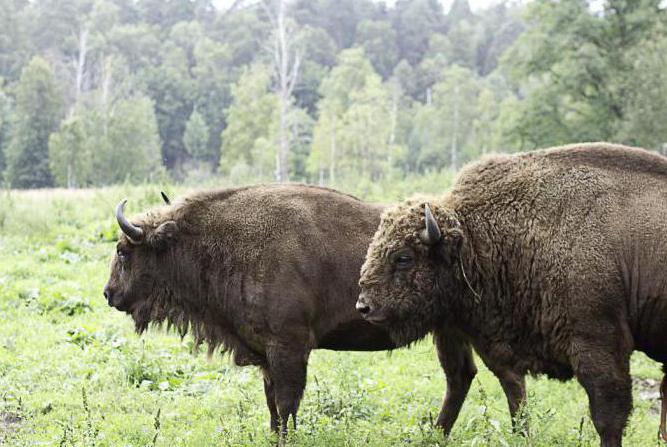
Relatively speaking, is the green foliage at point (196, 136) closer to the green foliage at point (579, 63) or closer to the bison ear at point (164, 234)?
the green foliage at point (579, 63)

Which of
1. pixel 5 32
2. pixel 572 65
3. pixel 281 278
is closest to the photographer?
pixel 281 278

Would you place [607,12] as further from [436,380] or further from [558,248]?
[558,248]

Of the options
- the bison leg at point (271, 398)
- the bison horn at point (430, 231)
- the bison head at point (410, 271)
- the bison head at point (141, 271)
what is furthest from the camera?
the bison head at point (141, 271)

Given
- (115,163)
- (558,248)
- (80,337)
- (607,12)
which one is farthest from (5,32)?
(558,248)

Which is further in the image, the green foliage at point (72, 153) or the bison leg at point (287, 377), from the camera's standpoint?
the green foliage at point (72, 153)

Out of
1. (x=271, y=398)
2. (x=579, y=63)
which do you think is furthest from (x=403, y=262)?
(x=579, y=63)

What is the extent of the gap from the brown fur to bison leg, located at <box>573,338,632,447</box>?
1.71 meters

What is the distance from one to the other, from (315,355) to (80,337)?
3047 mm

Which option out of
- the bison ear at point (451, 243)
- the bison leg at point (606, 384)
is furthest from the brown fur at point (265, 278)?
the bison leg at point (606, 384)

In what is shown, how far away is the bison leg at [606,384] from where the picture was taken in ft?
16.3

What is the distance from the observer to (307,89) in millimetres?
82812

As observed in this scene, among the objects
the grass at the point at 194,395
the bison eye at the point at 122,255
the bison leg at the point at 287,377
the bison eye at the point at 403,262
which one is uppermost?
the bison eye at the point at 403,262

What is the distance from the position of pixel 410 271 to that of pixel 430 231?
1.21 feet

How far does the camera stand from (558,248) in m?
5.22
